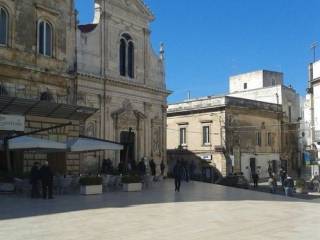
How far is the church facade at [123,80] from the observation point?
31.2m

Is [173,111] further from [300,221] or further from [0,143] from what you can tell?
[300,221]

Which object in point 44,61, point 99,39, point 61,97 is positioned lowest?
point 61,97

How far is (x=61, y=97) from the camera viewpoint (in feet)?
Result: 90.1

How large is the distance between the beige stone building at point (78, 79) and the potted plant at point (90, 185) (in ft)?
10.5

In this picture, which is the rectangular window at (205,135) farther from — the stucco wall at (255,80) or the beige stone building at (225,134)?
the stucco wall at (255,80)

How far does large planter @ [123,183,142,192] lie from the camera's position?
21781 millimetres

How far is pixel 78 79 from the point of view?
1184 inches

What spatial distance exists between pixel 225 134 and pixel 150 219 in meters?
32.0

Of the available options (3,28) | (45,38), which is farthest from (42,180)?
(45,38)

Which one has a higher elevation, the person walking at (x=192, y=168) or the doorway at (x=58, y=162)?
the doorway at (x=58, y=162)

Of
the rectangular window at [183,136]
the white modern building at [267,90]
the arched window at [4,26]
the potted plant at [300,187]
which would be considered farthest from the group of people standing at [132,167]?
the white modern building at [267,90]

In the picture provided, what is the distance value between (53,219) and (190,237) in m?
3.88

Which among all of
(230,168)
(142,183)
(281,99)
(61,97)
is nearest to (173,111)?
(230,168)

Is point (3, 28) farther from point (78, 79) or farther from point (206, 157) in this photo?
point (206, 157)
